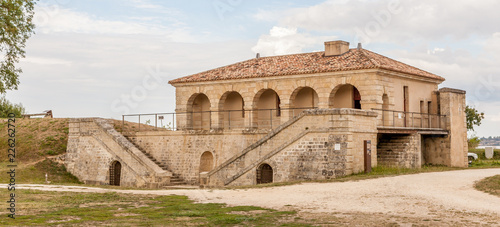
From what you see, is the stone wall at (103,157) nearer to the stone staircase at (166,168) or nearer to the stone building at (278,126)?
the stone building at (278,126)

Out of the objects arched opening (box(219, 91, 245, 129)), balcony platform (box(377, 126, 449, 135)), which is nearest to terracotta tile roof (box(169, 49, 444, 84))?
arched opening (box(219, 91, 245, 129))

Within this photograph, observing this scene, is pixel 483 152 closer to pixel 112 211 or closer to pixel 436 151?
pixel 436 151

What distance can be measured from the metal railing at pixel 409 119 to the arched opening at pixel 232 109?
805 cm

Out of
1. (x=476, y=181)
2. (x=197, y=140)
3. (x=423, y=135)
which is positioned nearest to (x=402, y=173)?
(x=476, y=181)

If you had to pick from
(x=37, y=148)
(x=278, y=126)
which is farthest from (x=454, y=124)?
(x=37, y=148)

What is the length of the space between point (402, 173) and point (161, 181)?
11.2m

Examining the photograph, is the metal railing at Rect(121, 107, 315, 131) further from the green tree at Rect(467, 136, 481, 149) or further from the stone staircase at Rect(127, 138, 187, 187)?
the green tree at Rect(467, 136, 481, 149)

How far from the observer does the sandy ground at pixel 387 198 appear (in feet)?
51.0

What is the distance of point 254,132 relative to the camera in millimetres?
29453

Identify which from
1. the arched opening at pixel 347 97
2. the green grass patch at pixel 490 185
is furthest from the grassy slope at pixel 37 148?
the green grass patch at pixel 490 185

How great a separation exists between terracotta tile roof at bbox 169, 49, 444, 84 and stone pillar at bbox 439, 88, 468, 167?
1.29 meters

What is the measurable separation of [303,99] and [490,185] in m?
13.6

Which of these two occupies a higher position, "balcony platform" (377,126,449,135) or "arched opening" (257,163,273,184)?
"balcony platform" (377,126,449,135)

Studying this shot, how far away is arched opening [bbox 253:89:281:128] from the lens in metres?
32.8
